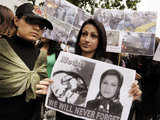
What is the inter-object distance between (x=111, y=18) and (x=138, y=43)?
49 cm

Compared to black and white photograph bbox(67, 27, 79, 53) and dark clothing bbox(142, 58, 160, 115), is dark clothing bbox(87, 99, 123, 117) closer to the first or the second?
dark clothing bbox(142, 58, 160, 115)

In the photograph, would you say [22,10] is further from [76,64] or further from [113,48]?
[113,48]

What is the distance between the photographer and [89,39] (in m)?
1.64

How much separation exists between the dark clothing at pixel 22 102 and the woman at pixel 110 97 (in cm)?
49

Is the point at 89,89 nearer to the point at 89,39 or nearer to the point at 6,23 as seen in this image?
the point at 89,39

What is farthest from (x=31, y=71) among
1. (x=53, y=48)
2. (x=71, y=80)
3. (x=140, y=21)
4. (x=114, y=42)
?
(x=53, y=48)

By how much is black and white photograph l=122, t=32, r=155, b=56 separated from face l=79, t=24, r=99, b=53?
0.84 metres

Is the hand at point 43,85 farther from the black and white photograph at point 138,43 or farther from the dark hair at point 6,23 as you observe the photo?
the black and white photograph at point 138,43

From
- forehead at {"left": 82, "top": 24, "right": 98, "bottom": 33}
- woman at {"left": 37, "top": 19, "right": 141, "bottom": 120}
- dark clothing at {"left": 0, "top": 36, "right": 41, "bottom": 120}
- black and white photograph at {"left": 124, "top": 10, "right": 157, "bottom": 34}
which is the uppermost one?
black and white photograph at {"left": 124, "top": 10, "right": 157, "bottom": 34}

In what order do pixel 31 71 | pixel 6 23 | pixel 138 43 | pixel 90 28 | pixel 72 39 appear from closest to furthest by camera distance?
pixel 31 71 < pixel 90 28 < pixel 6 23 < pixel 138 43 < pixel 72 39

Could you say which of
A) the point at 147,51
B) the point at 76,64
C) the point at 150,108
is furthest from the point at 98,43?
the point at 147,51

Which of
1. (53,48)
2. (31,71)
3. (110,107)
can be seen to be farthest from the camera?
(53,48)

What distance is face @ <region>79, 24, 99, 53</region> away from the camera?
1629 mm

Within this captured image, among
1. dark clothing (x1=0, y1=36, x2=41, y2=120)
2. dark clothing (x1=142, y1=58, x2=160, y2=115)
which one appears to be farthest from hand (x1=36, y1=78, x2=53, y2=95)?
dark clothing (x1=142, y1=58, x2=160, y2=115)
